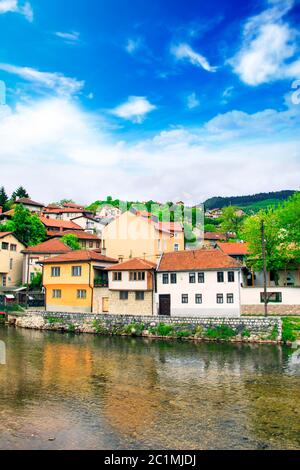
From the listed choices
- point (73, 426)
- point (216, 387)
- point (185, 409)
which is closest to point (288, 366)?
point (216, 387)

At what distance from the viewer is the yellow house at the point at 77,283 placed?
144ft

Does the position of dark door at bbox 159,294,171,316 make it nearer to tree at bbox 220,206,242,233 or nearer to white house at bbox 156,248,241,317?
white house at bbox 156,248,241,317

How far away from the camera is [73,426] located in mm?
14828

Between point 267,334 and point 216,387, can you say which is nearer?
point 216,387

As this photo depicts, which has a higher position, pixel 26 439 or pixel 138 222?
pixel 138 222

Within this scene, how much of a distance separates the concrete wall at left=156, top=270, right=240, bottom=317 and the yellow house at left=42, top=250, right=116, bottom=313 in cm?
722

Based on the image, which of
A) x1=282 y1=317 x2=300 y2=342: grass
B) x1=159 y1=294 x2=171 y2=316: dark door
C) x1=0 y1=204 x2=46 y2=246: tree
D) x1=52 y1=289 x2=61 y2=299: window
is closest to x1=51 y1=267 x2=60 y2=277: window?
x1=52 y1=289 x2=61 y2=299: window

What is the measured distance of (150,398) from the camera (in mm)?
18312

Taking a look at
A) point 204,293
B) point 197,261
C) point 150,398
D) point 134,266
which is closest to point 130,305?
point 134,266

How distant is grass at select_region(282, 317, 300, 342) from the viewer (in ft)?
105

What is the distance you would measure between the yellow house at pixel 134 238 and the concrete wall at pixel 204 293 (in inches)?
632

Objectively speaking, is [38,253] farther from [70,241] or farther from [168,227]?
[168,227]

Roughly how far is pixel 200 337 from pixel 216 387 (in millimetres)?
14768
